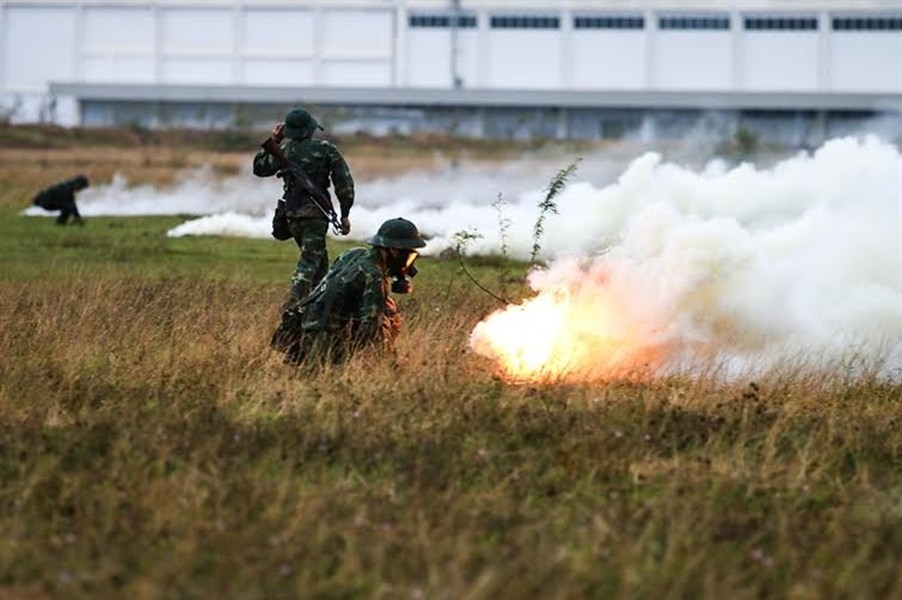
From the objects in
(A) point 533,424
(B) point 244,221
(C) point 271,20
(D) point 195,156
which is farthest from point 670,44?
(A) point 533,424

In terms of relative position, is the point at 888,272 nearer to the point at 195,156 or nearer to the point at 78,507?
the point at 78,507

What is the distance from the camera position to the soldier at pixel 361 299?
468 inches

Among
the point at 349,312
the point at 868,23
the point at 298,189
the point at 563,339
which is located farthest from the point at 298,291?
the point at 868,23

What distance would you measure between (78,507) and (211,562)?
1193mm

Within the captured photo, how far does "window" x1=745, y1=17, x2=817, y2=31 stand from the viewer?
193 ft

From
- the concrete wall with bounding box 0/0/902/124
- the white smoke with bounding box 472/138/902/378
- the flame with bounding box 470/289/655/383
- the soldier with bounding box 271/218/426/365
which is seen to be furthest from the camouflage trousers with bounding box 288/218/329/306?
the concrete wall with bounding box 0/0/902/124

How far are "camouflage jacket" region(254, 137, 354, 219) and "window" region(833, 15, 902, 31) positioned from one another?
159ft

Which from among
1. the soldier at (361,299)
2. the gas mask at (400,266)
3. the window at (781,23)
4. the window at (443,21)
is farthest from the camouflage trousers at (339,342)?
the window at (781,23)

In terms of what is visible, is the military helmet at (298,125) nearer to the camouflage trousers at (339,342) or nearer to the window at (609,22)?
the camouflage trousers at (339,342)

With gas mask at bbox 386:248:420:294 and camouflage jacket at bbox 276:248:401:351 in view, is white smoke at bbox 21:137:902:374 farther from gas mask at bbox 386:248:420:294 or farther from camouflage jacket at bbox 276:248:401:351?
camouflage jacket at bbox 276:248:401:351

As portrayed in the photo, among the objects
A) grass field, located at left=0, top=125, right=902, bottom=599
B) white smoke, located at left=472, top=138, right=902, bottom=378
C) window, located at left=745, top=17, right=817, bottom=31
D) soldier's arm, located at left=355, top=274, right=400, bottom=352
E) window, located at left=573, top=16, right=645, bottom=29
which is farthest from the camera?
window, located at left=573, top=16, right=645, bottom=29

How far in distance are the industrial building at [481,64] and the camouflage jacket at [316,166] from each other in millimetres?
44334

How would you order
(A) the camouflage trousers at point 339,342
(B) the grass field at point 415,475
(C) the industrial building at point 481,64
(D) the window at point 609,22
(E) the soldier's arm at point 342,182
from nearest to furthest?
1. (B) the grass field at point 415,475
2. (A) the camouflage trousers at point 339,342
3. (E) the soldier's arm at point 342,182
4. (C) the industrial building at point 481,64
5. (D) the window at point 609,22

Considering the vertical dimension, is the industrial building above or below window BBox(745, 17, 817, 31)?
below
